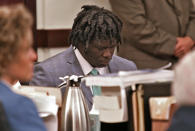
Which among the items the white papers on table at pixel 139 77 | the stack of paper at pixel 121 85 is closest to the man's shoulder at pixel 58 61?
the stack of paper at pixel 121 85

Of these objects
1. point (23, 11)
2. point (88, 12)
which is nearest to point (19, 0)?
point (88, 12)

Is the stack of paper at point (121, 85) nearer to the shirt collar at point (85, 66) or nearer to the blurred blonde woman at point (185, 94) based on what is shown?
the blurred blonde woman at point (185, 94)

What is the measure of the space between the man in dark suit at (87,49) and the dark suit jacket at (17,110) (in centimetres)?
127

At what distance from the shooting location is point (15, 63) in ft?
5.04

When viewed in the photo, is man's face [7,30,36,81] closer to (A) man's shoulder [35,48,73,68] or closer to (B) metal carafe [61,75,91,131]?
(B) metal carafe [61,75,91,131]

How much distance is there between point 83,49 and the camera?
114 inches

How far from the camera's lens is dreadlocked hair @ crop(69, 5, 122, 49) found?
2.82 meters

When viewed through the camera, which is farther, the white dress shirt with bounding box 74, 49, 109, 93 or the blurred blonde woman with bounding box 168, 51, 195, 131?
the white dress shirt with bounding box 74, 49, 109, 93

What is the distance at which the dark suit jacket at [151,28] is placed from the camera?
4.00m

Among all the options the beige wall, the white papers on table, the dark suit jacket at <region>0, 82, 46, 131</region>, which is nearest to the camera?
the dark suit jacket at <region>0, 82, 46, 131</region>

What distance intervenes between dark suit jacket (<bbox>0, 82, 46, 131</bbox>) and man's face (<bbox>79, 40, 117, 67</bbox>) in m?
1.34

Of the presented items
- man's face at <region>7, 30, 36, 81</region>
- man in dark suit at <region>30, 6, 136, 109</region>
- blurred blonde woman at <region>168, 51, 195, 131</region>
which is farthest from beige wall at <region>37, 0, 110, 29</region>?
blurred blonde woman at <region>168, 51, 195, 131</region>

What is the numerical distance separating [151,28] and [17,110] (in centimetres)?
261

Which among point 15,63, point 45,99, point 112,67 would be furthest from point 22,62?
point 112,67
